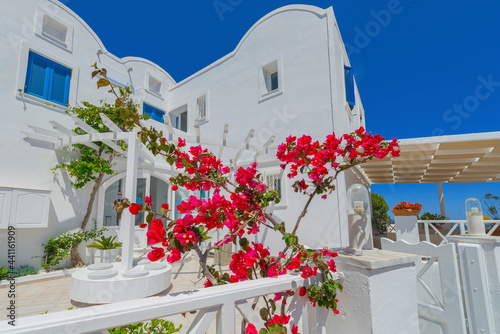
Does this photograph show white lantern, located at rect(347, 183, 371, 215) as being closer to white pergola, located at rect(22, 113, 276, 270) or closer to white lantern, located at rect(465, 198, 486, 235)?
white lantern, located at rect(465, 198, 486, 235)

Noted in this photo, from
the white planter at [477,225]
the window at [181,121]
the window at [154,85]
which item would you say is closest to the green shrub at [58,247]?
the window at [181,121]

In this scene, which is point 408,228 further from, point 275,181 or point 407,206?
point 275,181

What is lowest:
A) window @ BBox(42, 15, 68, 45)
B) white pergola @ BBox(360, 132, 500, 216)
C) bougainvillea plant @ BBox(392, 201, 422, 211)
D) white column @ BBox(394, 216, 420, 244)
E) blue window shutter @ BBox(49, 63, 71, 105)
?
white column @ BBox(394, 216, 420, 244)

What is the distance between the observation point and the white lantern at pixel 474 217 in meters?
2.65

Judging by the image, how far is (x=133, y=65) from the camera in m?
10.7

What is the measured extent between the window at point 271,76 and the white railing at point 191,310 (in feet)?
26.7

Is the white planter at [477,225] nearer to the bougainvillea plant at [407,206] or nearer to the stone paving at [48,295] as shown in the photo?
the stone paving at [48,295]

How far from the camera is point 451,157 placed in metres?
7.11

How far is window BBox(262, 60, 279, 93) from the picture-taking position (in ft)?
28.8

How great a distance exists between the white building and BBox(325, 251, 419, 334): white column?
16.8 ft

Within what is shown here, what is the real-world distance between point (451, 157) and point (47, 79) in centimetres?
1220

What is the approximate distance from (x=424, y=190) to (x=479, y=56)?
6.40 metres

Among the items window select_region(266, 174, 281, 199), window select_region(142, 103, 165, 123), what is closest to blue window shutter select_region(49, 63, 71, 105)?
window select_region(142, 103, 165, 123)

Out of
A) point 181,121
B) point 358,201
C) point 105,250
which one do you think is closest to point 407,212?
point 358,201
